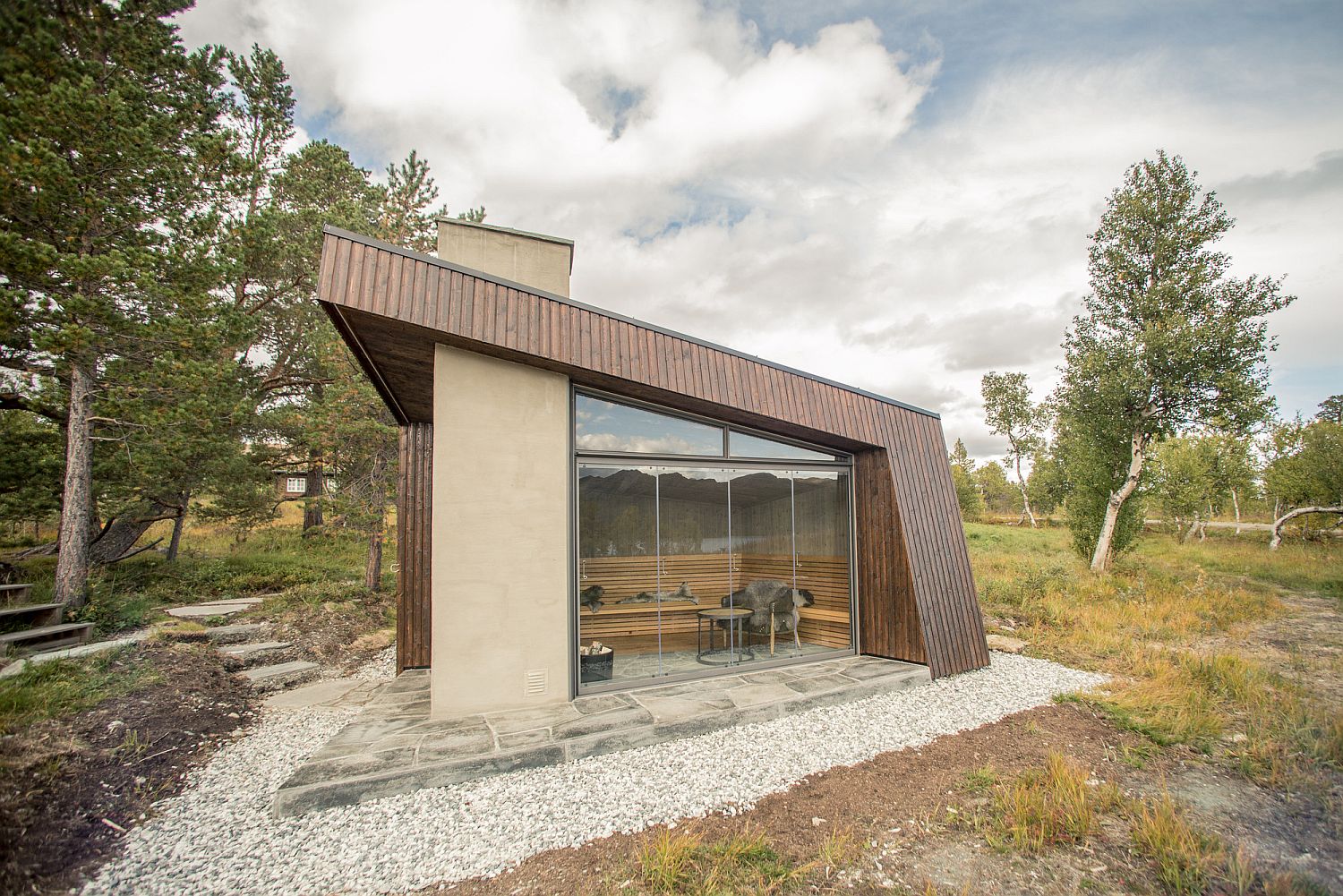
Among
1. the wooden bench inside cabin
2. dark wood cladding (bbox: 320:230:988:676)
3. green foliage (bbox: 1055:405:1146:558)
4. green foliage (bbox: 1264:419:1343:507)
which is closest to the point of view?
dark wood cladding (bbox: 320:230:988:676)

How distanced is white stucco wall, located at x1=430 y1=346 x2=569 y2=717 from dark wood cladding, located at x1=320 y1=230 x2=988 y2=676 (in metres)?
0.34

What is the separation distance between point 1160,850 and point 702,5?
A: 8.86 m

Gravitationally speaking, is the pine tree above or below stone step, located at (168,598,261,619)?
above

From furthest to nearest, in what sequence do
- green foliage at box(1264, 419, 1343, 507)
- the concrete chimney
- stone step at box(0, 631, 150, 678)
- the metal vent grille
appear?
green foliage at box(1264, 419, 1343, 507) → the concrete chimney → stone step at box(0, 631, 150, 678) → the metal vent grille

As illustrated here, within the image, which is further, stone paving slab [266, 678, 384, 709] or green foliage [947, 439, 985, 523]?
green foliage [947, 439, 985, 523]

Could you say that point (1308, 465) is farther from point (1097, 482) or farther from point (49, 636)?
point (49, 636)

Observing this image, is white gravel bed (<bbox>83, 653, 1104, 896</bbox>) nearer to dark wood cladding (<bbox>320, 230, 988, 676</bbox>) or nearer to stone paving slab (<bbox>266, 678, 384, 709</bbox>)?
stone paving slab (<bbox>266, 678, 384, 709</bbox>)

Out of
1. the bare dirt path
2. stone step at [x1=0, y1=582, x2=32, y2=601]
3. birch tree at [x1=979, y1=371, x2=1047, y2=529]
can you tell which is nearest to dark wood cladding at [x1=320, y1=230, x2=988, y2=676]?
the bare dirt path

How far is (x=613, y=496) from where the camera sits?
500 cm

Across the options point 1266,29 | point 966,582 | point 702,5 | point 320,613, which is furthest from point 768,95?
point 320,613

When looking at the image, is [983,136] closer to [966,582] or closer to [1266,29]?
[1266,29]

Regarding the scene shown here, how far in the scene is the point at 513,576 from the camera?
14.2 feet

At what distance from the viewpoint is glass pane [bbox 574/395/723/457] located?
4.91m

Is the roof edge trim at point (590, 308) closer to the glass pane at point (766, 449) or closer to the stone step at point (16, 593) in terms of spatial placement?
the glass pane at point (766, 449)
